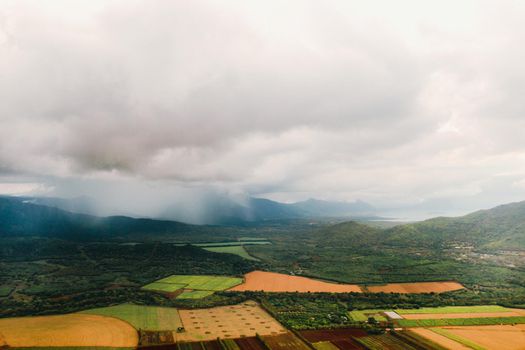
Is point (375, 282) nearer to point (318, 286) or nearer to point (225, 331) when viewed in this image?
point (318, 286)

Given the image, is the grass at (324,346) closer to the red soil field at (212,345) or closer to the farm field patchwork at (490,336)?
the red soil field at (212,345)

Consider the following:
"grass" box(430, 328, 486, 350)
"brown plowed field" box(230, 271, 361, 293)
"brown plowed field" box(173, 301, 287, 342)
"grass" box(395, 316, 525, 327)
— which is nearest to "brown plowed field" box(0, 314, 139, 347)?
"brown plowed field" box(173, 301, 287, 342)

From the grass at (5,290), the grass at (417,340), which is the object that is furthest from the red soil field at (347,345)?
the grass at (5,290)

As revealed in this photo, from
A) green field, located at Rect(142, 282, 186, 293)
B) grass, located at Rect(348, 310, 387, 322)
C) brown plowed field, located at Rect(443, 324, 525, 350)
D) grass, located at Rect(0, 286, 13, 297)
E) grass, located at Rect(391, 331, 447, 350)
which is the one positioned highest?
grass, located at Rect(0, 286, 13, 297)

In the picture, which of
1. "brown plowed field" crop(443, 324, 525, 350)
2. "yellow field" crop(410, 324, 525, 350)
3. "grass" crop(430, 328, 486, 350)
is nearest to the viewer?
"grass" crop(430, 328, 486, 350)

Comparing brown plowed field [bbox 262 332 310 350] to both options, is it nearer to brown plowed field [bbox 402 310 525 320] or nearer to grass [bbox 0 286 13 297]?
brown plowed field [bbox 402 310 525 320]

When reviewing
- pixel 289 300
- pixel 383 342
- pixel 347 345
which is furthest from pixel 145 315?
pixel 383 342

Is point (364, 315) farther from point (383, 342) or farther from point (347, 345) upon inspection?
point (347, 345)
